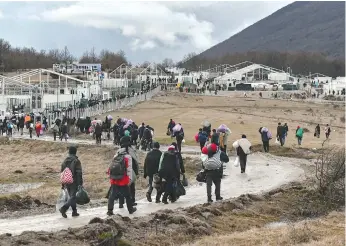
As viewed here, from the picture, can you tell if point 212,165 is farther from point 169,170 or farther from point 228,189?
point 228,189

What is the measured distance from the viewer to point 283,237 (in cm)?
1117

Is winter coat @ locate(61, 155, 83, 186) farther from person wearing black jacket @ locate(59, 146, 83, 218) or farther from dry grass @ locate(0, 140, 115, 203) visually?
dry grass @ locate(0, 140, 115, 203)

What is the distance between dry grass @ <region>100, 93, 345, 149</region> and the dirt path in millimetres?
9189

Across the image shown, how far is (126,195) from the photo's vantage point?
12.8 m

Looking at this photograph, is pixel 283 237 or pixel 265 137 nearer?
pixel 283 237

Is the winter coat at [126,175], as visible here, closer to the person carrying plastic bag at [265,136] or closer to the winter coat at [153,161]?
the winter coat at [153,161]

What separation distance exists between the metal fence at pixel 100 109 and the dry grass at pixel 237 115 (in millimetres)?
1045

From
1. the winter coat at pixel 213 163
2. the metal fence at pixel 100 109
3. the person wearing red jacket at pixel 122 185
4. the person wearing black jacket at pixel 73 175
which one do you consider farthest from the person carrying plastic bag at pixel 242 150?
the metal fence at pixel 100 109

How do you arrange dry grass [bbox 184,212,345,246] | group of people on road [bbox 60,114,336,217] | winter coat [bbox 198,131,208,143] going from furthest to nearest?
winter coat [bbox 198,131,208,143], group of people on road [bbox 60,114,336,217], dry grass [bbox 184,212,345,246]

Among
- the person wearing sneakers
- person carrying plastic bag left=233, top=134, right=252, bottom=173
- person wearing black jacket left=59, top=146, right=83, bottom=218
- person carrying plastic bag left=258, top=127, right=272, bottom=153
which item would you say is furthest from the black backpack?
person carrying plastic bag left=258, top=127, right=272, bottom=153

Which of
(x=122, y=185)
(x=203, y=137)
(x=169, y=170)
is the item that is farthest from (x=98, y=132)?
(x=122, y=185)

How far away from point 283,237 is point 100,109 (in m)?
45.4

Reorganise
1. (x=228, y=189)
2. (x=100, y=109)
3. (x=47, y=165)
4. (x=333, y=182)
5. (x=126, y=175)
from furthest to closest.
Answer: (x=100, y=109) → (x=47, y=165) → (x=228, y=189) → (x=333, y=182) → (x=126, y=175)

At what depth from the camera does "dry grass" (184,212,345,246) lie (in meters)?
10.7
